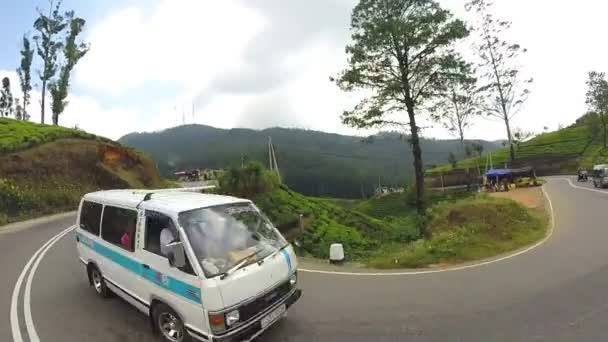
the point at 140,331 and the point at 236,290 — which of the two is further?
the point at 140,331

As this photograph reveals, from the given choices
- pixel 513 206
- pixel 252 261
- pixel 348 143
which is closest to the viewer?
pixel 252 261

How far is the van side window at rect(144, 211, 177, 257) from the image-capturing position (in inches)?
209

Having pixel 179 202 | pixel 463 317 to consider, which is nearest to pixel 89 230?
pixel 179 202

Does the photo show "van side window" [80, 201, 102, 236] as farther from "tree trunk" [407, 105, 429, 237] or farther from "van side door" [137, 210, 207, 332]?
"tree trunk" [407, 105, 429, 237]

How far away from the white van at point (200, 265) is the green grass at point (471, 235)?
18.5 feet

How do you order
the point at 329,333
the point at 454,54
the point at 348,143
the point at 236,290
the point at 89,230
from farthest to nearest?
the point at 348,143
the point at 454,54
the point at 89,230
the point at 329,333
the point at 236,290

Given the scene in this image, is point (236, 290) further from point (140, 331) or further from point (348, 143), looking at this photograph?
point (348, 143)

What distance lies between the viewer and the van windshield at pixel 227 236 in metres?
5.02

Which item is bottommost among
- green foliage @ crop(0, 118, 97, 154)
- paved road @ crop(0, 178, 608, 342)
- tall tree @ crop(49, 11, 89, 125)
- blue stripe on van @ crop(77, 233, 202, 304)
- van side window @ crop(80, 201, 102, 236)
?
paved road @ crop(0, 178, 608, 342)

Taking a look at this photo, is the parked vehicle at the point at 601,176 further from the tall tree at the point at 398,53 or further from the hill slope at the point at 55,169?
the hill slope at the point at 55,169

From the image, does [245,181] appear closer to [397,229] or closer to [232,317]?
[397,229]

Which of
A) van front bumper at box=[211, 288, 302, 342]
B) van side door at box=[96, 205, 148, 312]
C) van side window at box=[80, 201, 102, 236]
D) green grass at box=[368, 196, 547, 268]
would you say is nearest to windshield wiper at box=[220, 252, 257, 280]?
van front bumper at box=[211, 288, 302, 342]

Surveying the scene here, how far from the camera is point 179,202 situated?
586 cm

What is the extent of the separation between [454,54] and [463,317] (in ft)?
53.6
